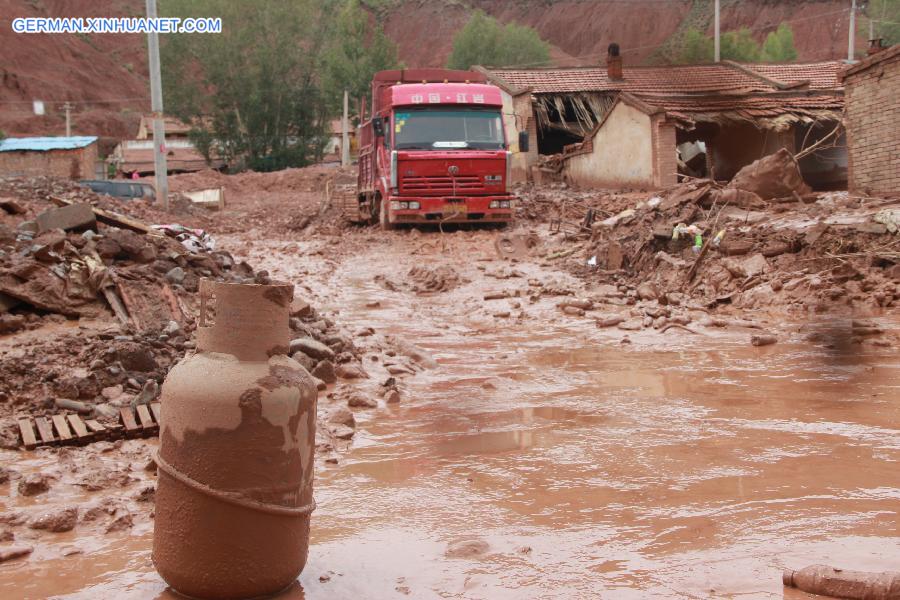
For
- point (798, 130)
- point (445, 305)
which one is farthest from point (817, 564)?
point (798, 130)

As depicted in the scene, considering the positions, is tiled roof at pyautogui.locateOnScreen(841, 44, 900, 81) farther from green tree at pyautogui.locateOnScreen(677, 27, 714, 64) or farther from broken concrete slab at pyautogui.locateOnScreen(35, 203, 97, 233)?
green tree at pyautogui.locateOnScreen(677, 27, 714, 64)

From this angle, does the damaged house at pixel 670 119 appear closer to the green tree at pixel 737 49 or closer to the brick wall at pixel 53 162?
the green tree at pixel 737 49

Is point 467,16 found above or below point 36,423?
above

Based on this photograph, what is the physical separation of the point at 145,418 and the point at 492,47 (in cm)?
5913

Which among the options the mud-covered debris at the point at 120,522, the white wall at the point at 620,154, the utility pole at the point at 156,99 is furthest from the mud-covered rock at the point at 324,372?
the white wall at the point at 620,154

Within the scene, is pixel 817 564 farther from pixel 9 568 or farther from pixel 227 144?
pixel 227 144

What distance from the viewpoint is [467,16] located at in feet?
302

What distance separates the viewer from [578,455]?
4867mm

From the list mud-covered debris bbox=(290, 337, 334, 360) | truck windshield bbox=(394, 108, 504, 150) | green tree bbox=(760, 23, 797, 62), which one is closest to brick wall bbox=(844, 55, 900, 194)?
truck windshield bbox=(394, 108, 504, 150)

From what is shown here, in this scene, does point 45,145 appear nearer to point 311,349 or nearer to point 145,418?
point 311,349

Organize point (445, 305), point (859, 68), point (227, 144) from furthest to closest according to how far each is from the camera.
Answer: point (227, 144), point (859, 68), point (445, 305)

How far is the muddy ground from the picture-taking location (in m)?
3.36

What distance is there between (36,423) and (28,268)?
2.12 m

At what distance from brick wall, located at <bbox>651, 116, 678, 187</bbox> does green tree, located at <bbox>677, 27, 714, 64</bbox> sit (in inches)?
408
